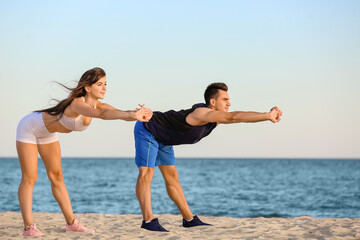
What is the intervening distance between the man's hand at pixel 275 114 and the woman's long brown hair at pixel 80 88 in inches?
75.0

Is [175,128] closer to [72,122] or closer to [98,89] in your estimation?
[98,89]

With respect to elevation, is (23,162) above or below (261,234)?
above

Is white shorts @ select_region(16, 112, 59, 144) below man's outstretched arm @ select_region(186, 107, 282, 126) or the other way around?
below

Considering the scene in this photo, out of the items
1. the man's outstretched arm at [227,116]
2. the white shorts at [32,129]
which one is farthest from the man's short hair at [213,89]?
the white shorts at [32,129]

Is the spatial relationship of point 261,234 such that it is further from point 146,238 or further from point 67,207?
point 67,207

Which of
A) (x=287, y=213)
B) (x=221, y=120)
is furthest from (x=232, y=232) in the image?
(x=287, y=213)

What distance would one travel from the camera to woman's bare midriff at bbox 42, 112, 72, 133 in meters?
5.16

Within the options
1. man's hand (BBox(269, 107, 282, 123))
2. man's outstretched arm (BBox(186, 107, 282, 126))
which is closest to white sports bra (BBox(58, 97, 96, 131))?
man's outstretched arm (BBox(186, 107, 282, 126))

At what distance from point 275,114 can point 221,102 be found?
876 millimetres

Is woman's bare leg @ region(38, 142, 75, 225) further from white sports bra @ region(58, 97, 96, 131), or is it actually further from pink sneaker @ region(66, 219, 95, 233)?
white sports bra @ region(58, 97, 96, 131)

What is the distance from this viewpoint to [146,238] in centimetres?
520

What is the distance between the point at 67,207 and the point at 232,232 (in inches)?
77.8

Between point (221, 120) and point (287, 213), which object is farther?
point (287, 213)

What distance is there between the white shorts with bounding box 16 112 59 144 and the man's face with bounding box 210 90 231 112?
6.19 ft
